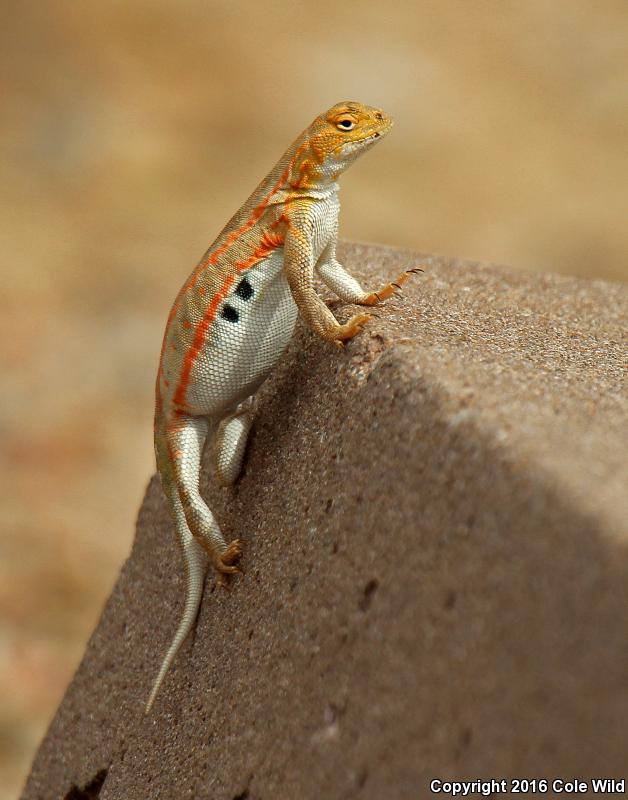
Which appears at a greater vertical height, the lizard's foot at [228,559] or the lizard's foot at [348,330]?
the lizard's foot at [348,330]

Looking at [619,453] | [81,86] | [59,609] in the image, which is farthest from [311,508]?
[81,86]

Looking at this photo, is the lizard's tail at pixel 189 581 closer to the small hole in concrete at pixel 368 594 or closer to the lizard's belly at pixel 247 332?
the lizard's belly at pixel 247 332

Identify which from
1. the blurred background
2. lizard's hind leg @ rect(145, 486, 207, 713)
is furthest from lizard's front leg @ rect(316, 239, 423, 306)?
the blurred background

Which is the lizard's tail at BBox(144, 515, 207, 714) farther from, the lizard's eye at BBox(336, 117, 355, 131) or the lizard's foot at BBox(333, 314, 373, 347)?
the lizard's eye at BBox(336, 117, 355, 131)

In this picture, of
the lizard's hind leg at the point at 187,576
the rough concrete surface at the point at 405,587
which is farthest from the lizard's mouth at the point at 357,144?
the lizard's hind leg at the point at 187,576

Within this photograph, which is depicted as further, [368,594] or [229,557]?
[229,557]
